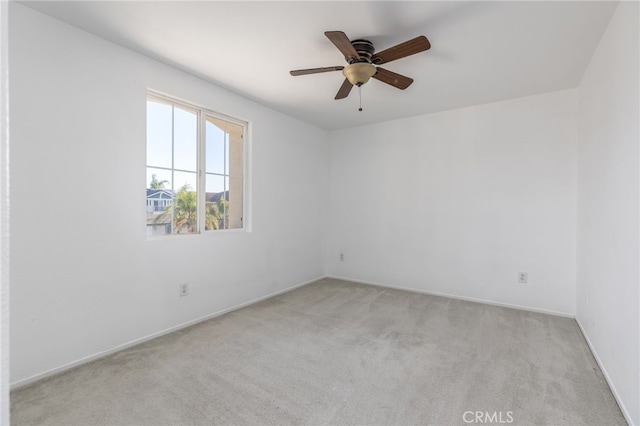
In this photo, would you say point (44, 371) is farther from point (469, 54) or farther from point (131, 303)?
point (469, 54)

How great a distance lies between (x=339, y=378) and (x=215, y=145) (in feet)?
8.71

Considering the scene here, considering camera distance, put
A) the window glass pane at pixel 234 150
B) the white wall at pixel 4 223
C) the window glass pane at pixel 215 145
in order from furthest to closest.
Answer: the window glass pane at pixel 234 150 → the window glass pane at pixel 215 145 → the white wall at pixel 4 223

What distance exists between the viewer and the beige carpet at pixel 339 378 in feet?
5.55

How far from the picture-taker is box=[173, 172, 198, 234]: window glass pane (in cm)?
290

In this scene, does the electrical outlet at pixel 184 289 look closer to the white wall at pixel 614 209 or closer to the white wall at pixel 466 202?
the white wall at pixel 466 202

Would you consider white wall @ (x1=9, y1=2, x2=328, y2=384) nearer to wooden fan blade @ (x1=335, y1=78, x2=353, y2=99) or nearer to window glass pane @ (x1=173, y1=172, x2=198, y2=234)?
window glass pane @ (x1=173, y1=172, x2=198, y2=234)

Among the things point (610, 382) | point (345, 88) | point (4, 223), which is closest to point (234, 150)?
point (345, 88)

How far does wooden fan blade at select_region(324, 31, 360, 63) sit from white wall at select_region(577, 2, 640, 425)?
162cm

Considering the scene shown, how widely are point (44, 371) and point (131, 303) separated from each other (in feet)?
2.11

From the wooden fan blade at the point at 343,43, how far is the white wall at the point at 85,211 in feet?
5.61

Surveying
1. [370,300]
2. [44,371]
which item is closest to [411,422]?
[370,300]

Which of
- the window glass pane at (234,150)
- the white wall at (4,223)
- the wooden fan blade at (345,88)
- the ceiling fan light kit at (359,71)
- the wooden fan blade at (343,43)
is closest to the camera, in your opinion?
the white wall at (4,223)

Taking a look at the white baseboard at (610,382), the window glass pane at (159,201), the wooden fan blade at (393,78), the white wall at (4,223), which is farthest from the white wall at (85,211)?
the white baseboard at (610,382)
